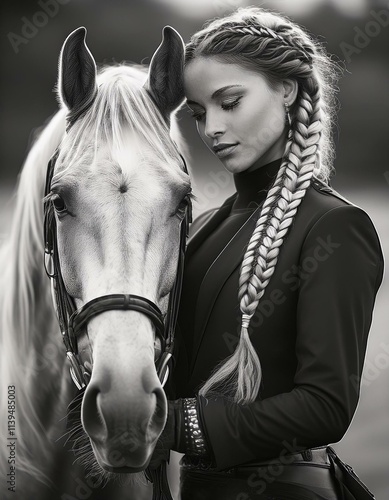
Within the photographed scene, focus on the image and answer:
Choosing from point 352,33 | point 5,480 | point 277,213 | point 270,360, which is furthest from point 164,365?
point 352,33

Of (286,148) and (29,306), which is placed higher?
(286,148)

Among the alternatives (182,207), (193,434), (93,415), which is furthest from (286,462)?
(182,207)

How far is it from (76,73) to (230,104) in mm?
238

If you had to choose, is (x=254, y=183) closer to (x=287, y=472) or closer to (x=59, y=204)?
(x=59, y=204)

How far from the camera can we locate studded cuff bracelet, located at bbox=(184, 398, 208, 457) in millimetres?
786

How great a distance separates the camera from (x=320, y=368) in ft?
2.55

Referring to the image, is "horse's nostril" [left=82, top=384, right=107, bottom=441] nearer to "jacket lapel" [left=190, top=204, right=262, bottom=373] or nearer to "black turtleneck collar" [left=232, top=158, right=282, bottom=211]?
"jacket lapel" [left=190, top=204, right=262, bottom=373]

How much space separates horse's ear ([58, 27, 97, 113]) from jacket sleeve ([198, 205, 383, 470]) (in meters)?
0.41

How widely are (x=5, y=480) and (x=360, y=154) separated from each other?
0.94m

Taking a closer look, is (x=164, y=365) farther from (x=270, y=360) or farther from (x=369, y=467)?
(x=369, y=467)

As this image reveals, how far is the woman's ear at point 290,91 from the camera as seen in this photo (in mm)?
908

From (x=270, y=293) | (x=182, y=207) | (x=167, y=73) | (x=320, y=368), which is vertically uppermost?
(x=167, y=73)

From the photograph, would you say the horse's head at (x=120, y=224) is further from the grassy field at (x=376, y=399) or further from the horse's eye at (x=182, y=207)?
the grassy field at (x=376, y=399)

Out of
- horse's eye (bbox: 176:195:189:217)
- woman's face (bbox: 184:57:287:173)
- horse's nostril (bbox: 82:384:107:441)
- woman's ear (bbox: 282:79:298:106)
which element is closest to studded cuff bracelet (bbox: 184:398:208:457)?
horse's nostril (bbox: 82:384:107:441)
